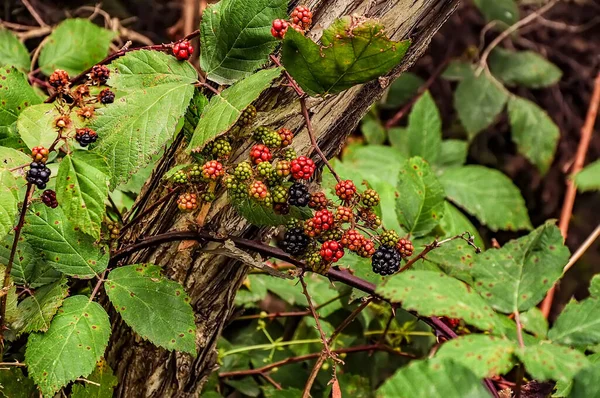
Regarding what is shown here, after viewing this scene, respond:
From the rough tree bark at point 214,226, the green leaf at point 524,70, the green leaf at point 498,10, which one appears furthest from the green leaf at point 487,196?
the rough tree bark at point 214,226

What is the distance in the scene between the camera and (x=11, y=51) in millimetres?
1337

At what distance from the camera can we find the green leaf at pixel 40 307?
2.68ft

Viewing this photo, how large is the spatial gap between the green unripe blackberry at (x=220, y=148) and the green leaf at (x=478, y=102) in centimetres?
135

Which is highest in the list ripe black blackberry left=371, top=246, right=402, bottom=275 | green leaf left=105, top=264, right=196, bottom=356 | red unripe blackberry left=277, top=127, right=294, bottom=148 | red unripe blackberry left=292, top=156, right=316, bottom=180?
red unripe blackberry left=277, top=127, right=294, bottom=148

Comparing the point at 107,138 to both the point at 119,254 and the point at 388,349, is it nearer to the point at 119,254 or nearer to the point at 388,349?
the point at 119,254

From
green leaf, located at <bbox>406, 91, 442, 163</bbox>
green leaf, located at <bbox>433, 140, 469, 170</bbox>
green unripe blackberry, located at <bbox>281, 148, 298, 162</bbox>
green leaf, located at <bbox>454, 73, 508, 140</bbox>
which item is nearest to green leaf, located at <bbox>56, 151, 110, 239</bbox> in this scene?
green unripe blackberry, located at <bbox>281, 148, 298, 162</bbox>

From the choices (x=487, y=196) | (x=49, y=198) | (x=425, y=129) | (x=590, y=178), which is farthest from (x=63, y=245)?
(x=590, y=178)

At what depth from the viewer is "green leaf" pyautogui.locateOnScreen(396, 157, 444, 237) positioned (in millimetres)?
1078

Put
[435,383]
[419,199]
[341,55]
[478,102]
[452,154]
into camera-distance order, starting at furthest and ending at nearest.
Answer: [478,102] < [452,154] < [419,199] < [341,55] < [435,383]

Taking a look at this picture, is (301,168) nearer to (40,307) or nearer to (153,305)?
(153,305)

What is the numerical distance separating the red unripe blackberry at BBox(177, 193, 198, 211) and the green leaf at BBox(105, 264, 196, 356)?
13 centimetres

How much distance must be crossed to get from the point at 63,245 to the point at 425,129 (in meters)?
1.08

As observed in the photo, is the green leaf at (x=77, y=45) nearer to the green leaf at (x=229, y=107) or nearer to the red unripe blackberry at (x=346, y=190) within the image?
the green leaf at (x=229, y=107)

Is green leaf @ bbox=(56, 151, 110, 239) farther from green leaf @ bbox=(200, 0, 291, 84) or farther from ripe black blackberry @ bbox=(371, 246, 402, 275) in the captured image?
ripe black blackberry @ bbox=(371, 246, 402, 275)
